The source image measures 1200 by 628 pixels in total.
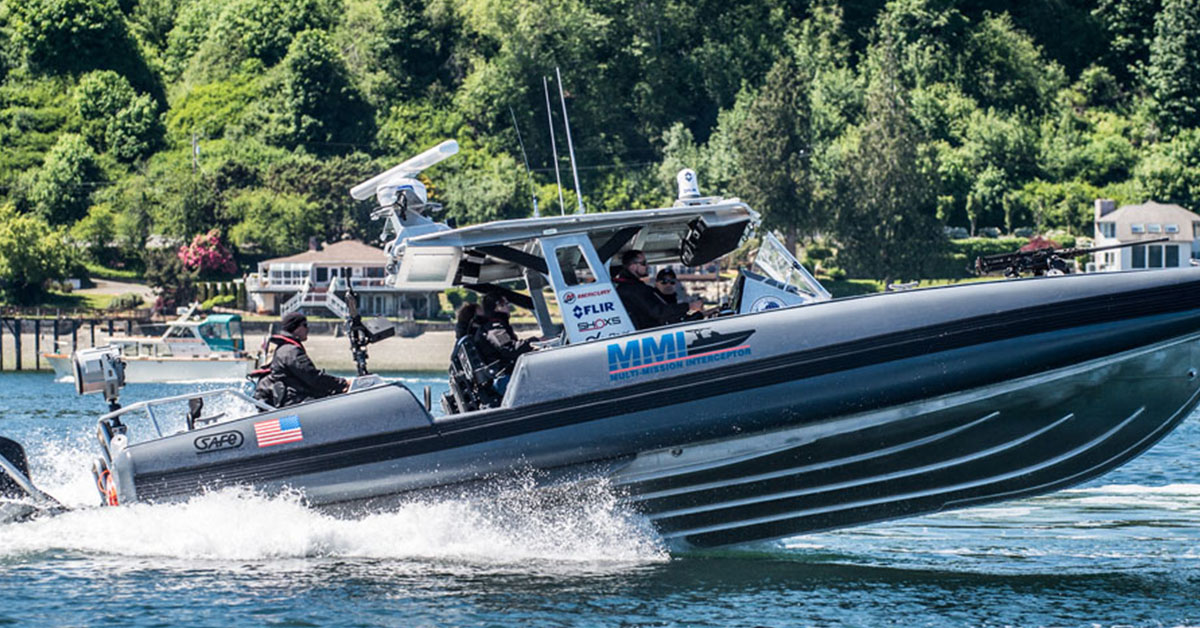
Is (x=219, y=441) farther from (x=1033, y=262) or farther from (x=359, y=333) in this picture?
(x=1033, y=262)

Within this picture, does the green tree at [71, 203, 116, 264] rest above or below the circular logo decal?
above

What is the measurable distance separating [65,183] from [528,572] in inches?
2849

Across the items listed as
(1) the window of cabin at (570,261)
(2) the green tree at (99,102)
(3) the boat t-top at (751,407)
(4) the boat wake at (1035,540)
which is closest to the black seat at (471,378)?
(3) the boat t-top at (751,407)

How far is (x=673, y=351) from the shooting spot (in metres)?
11.0

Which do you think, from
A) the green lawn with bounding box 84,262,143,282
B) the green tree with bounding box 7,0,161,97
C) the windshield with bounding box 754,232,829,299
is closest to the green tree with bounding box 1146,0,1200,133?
the green lawn with bounding box 84,262,143,282

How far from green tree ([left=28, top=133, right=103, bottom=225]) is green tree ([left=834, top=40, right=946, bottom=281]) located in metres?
37.8

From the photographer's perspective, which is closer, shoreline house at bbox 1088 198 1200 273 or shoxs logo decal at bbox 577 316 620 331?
shoxs logo decal at bbox 577 316 620 331

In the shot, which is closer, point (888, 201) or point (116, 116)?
point (888, 201)

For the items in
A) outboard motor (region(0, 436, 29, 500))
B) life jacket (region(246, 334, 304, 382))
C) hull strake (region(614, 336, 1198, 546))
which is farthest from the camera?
outboard motor (region(0, 436, 29, 500))

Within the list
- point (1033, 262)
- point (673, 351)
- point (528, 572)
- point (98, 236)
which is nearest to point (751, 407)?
point (673, 351)

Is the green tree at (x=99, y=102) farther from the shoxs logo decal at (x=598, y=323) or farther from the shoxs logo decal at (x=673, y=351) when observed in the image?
the shoxs logo decal at (x=673, y=351)

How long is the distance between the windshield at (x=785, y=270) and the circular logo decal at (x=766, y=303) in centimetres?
16

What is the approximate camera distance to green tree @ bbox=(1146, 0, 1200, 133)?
7550 centimetres

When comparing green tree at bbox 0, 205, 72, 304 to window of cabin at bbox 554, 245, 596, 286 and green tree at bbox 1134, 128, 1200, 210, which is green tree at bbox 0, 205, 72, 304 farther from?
window of cabin at bbox 554, 245, 596, 286
